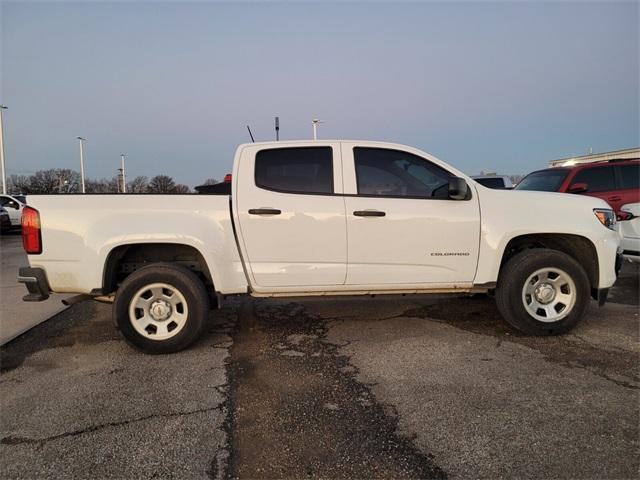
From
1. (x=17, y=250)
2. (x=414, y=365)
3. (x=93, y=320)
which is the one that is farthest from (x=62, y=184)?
(x=414, y=365)

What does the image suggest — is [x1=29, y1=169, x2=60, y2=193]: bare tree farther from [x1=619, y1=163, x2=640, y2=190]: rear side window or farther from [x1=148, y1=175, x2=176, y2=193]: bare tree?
[x1=619, y1=163, x2=640, y2=190]: rear side window

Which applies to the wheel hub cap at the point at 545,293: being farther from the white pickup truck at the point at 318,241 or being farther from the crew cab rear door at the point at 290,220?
the crew cab rear door at the point at 290,220

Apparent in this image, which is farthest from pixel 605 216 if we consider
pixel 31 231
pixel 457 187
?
pixel 31 231

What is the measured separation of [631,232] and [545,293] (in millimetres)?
2725

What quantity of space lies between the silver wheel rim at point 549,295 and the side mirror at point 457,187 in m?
1.13

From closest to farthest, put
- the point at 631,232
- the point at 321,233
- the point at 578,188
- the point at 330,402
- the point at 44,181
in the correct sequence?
the point at 330,402 → the point at 321,233 → the point at 631,232 → the point at 578,188 → the point at 44,181

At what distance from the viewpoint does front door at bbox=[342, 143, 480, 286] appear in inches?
173

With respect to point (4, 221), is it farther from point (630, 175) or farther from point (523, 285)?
point (630, 175)

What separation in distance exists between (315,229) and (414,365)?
60.2 inches

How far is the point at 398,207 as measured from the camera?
4422 millimetres

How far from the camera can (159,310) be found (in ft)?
13.9

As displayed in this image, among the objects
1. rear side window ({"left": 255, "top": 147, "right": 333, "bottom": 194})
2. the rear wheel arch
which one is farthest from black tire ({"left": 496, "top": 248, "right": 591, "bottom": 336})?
the rear wheel arch

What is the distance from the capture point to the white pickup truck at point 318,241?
4125 millimetres

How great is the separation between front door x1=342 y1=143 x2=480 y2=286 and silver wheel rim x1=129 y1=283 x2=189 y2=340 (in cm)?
167
